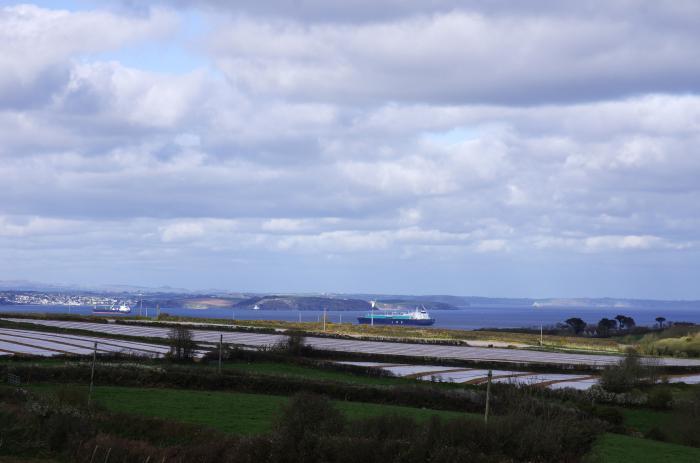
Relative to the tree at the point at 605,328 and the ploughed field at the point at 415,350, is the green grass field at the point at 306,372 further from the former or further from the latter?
the tree at the point at 605,328

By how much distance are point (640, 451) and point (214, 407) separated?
10344 mm

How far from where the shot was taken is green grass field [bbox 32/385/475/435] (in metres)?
18.3

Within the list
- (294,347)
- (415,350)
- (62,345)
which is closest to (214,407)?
(294,347)

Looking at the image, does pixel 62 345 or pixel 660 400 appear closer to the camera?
pixel 660 400

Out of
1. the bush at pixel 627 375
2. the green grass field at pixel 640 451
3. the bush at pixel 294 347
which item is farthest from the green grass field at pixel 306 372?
the green grass field at pixel 640 451

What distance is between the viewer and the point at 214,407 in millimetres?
20828

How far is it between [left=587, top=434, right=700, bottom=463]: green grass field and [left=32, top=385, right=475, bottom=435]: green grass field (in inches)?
131

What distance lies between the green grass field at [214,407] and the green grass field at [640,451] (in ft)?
10.9

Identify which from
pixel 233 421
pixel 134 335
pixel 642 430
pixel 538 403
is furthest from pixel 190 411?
pixel 134 335

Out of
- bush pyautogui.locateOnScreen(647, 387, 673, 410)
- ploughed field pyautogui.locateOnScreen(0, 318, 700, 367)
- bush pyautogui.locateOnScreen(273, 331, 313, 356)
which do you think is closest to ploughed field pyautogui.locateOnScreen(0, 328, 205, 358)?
ploughed field pyautogui.locateOnScreen(0, 318, 700, 367)

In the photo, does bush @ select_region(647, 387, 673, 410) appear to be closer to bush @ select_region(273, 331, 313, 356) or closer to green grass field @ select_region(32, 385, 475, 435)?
green grass field @ select_region(32, 385, 475, 435)

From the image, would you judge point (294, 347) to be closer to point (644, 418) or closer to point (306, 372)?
point (306, 372)

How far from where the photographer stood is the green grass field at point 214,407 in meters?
18.3

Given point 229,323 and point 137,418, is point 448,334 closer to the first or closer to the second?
point 229,323
